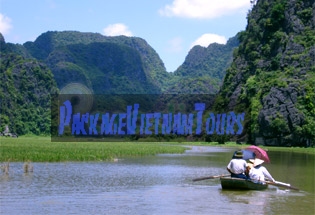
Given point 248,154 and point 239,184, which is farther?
point 248,154

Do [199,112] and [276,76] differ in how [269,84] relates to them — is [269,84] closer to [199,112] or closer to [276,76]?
[276,76]

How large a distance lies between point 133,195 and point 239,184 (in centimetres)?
369

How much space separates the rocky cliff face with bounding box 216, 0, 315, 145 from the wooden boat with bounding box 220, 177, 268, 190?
43.6 m

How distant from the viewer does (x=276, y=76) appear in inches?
2714

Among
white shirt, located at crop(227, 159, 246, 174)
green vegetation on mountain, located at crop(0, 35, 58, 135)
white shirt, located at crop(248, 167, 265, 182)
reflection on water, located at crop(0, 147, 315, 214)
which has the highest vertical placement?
green vegetation on mountain, located at crop(0, 35, 58, 135)

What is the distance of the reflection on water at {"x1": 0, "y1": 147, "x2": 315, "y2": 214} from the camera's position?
12.8 meters

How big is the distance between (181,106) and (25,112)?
126ft

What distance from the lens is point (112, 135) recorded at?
99.9 meters

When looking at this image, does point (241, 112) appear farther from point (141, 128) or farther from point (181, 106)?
point (181, 106)

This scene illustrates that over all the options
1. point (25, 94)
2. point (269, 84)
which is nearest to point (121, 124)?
point (25, 94)

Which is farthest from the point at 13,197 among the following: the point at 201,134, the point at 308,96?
the point at 201,134

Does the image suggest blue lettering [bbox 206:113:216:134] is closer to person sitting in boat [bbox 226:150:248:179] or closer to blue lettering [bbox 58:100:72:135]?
blue lettering [bbox 58:100:72:135]

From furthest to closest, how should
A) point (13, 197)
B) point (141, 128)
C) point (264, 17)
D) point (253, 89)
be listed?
A: point (141, 128)
point (264, 17)
point (253, 89)
point (13, 197)

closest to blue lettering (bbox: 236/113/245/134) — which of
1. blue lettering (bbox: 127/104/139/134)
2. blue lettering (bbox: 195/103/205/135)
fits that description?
blue lettering (bbox: 195/103/205/135)
